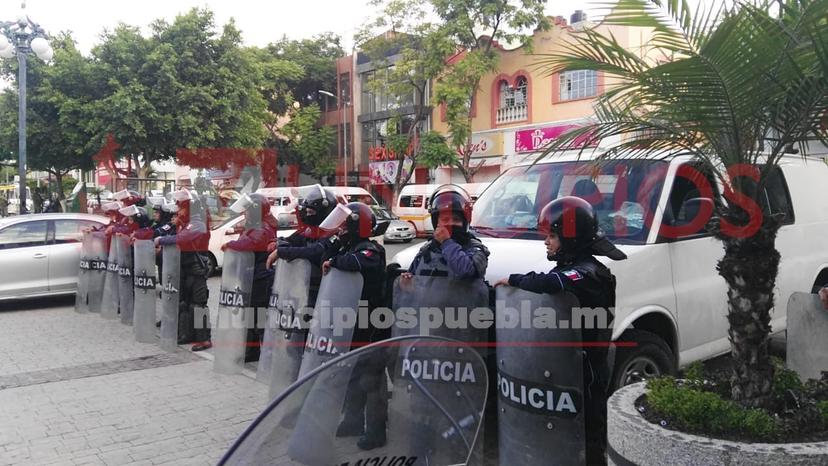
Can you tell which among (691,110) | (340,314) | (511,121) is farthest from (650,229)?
(511,121)

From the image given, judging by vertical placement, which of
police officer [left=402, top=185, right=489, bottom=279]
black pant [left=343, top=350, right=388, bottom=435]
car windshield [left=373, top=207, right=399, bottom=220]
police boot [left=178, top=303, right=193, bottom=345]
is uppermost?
car windshield [left=373, top=207, right=399, bottom=220]

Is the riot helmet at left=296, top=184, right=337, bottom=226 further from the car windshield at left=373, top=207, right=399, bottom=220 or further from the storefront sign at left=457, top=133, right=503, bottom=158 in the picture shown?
the storefront sign at left=457, top=133, right=503, bottom=158

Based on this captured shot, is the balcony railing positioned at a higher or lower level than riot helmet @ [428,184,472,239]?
higher

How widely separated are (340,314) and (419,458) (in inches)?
97.9

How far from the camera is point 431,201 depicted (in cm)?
437

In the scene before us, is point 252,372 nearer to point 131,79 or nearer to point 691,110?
point 691,110

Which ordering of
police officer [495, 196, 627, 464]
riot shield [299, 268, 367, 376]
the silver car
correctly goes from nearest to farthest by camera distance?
police officer [495, 196, 627, 464], riot shield [299, 268, 367, 376], the silver car

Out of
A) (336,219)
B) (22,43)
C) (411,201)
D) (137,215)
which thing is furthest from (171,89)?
(336,219)

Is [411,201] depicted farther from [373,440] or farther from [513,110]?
[373,440]

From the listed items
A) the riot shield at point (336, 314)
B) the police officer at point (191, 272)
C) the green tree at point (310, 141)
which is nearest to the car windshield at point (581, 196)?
the riot shield at point (336, 314)

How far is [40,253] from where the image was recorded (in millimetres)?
10656

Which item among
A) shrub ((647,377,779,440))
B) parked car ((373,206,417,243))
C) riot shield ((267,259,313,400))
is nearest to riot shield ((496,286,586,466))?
shrub ((647,377,779,440))

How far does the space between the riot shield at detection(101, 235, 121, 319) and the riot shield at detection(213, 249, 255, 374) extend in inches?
144

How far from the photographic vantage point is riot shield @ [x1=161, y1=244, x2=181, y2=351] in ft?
24.8
